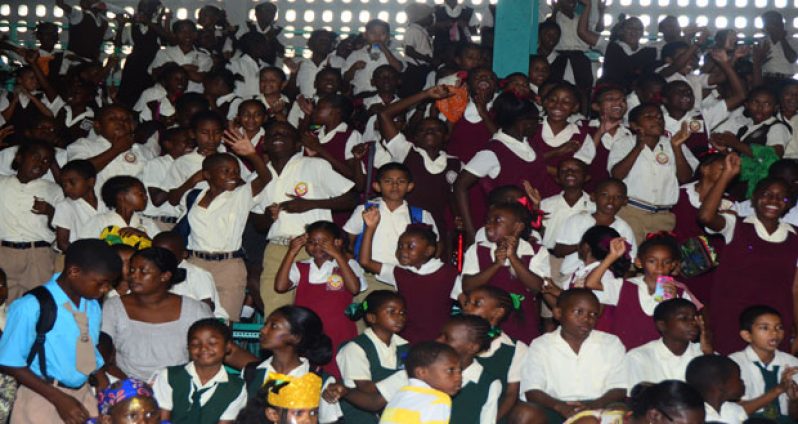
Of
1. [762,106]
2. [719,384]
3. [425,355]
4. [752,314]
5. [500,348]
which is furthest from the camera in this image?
[762,106]

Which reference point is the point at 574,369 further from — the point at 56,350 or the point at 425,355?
the point at 56,350

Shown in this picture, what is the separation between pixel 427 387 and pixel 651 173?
3.45 m

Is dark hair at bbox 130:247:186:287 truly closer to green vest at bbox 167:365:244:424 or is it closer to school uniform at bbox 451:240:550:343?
green vest at bbox 167:365:244:424

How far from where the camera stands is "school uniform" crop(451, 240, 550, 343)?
6664mm

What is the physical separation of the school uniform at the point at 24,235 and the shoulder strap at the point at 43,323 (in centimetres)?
266

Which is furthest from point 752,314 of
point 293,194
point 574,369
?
point 293,194

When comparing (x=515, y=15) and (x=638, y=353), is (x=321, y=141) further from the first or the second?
(x=638, y=353)

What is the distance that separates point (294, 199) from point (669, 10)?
7.22 meters

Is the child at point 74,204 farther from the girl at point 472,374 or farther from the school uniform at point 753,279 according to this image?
the school uniform at point 753,279

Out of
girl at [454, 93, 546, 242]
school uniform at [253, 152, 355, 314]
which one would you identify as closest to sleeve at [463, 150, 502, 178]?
girl at [454, 93, 546, 242]

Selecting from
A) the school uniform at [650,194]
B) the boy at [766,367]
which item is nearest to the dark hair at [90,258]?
the boy at [766,367]

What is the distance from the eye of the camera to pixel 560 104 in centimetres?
822

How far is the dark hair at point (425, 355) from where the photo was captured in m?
5.08

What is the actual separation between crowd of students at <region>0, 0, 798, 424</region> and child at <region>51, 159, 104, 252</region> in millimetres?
16
